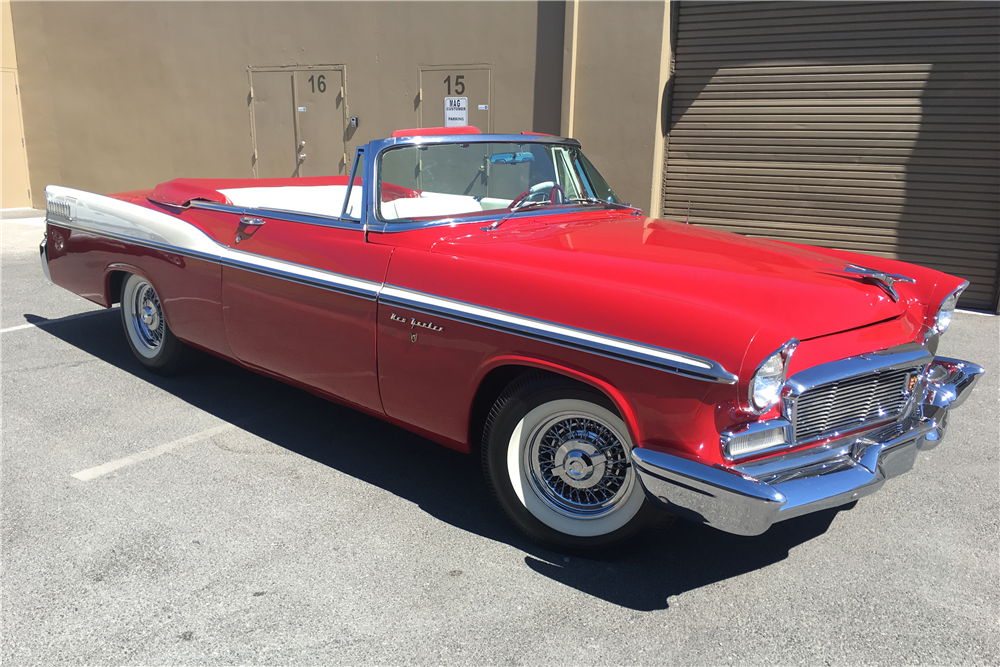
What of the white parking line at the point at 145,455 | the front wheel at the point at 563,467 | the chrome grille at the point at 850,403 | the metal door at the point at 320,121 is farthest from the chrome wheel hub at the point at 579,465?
the metal door at the point at 320,121

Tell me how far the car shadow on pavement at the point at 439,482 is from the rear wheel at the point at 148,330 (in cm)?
11

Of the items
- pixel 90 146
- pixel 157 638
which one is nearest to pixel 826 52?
pixel 157 638

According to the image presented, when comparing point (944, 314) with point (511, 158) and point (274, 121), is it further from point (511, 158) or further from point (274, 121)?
point (274, 121)

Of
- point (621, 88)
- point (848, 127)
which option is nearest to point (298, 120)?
point (621, 88)

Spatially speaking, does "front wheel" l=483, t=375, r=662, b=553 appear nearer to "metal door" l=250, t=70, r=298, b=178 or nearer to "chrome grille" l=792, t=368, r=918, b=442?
"chrome grille" l=792, t=368, r=918, b=442

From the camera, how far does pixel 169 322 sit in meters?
4.27

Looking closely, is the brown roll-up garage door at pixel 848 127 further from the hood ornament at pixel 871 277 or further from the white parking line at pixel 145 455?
the white parking line at pixel 145 455

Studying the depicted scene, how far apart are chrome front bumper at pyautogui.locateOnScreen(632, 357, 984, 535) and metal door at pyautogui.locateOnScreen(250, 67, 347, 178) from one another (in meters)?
8.82

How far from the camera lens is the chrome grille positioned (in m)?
2.45

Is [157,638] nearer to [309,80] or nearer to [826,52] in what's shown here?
[826,52]

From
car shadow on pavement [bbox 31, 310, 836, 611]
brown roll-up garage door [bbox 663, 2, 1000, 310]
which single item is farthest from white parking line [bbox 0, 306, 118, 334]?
brown roll-up garage door [bbox 663, 2, 1000, 310]

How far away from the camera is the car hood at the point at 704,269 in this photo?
7.99ft

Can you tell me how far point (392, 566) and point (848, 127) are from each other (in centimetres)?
691

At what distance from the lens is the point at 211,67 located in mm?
10984
